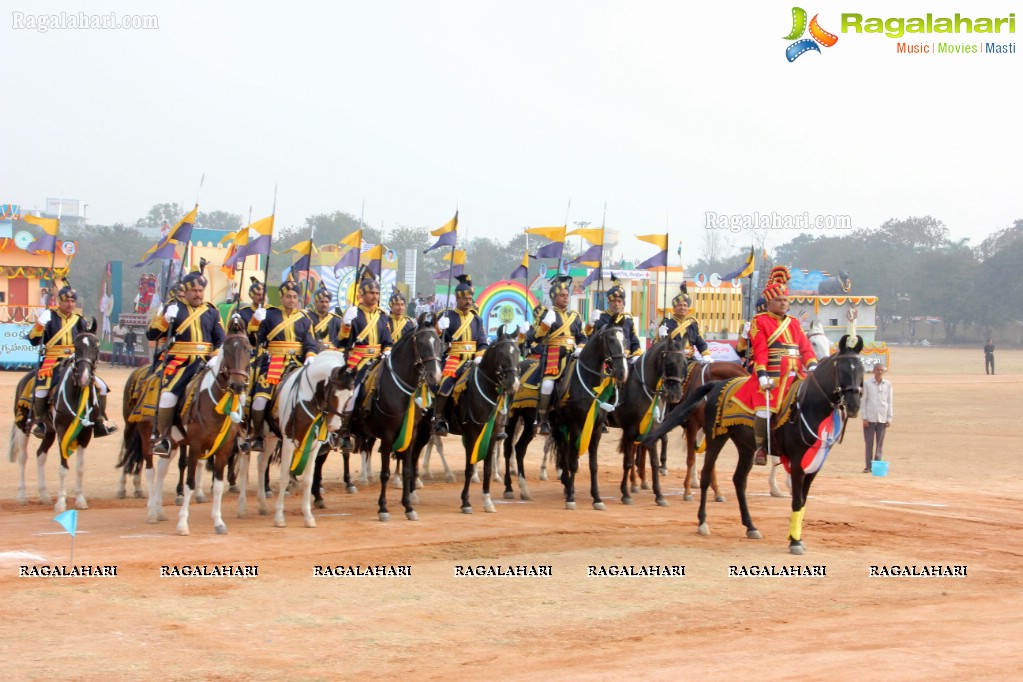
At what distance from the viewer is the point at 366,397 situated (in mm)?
13719

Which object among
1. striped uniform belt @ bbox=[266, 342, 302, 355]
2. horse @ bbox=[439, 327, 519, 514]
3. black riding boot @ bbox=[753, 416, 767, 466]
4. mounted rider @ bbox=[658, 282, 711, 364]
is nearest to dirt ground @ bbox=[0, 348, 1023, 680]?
horse @ bbox=[439, 327, 519, 514]

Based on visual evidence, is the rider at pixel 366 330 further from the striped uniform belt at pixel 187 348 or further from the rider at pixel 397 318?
the striped uniform belt at pixel 187 348

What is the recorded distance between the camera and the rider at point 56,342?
46.6 ft

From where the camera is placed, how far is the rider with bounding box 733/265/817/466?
12.1 meters

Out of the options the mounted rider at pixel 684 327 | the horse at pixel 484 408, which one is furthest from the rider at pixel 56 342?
the mounted rider at pixel 684 327

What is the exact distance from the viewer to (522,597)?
9750 millimetres

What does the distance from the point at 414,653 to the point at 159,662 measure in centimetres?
179

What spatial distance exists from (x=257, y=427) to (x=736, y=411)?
599cm

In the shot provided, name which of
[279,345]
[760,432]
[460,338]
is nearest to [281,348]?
[279,345]

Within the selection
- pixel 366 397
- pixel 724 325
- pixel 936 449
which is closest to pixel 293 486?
pixel 366 397

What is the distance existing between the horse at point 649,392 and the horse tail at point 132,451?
21.5ft

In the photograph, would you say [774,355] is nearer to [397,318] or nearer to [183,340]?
[397,318]

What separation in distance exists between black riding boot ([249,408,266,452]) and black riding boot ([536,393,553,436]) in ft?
12.8

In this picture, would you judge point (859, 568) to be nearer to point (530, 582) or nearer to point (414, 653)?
point (530, 582)
